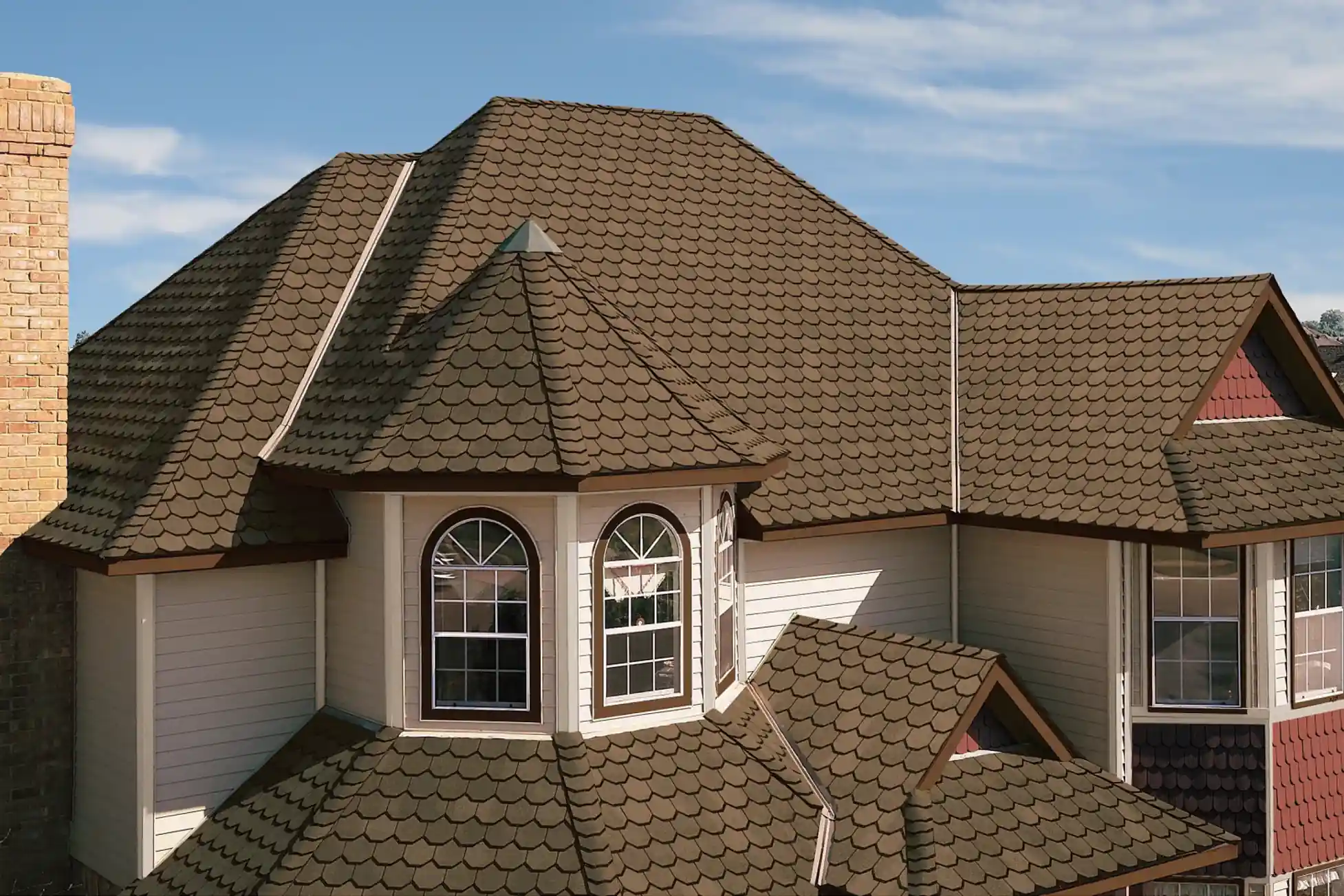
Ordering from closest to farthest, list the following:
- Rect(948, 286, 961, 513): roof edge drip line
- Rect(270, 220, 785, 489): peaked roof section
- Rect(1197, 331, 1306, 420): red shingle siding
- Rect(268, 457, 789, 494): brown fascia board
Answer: Rect(268, 457, 789, 494): brown fascia board < Rect(270, 220, 785, 489): peaked roof section < Rect(1197, 331, 1306, 420): red shingle siding < Rect(948, 286, 961, 513): roof edge drip line

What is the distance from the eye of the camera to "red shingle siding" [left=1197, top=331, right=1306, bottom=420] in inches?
718

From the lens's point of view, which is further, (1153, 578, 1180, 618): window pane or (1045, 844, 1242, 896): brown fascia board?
(1153, 578, 1180, 618): window pane

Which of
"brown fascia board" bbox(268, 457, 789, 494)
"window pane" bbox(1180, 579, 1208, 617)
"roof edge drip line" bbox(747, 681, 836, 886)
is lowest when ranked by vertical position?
"roof edge drip line" bbox(747, 681, 836, 886)

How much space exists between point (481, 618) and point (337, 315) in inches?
197

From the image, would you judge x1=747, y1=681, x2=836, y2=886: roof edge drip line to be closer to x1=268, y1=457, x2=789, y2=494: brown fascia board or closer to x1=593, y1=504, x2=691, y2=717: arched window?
x1=593, y1=504, x2=691, y2=717: arched window

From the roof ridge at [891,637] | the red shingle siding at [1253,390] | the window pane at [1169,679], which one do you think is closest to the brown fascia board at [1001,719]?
the roof ridge at [891,637]

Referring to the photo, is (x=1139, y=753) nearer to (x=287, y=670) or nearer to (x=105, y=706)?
(x=287, y=670)

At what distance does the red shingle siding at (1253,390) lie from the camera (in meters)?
18.2

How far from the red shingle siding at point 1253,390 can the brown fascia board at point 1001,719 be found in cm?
477

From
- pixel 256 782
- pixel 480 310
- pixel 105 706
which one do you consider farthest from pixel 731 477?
pixel 105 706

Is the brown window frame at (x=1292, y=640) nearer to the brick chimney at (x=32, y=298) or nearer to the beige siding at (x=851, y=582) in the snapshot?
the beige siding at (x=851, y=582)

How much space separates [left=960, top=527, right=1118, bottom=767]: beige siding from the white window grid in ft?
12.3

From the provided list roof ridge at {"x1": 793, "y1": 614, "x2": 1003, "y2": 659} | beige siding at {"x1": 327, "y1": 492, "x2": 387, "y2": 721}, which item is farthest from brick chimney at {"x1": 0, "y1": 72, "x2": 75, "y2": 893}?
roof ridge at {"x1": 793, "y1": 614, "x2": 1003, "y2": 659}

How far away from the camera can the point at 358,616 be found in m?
15.3
